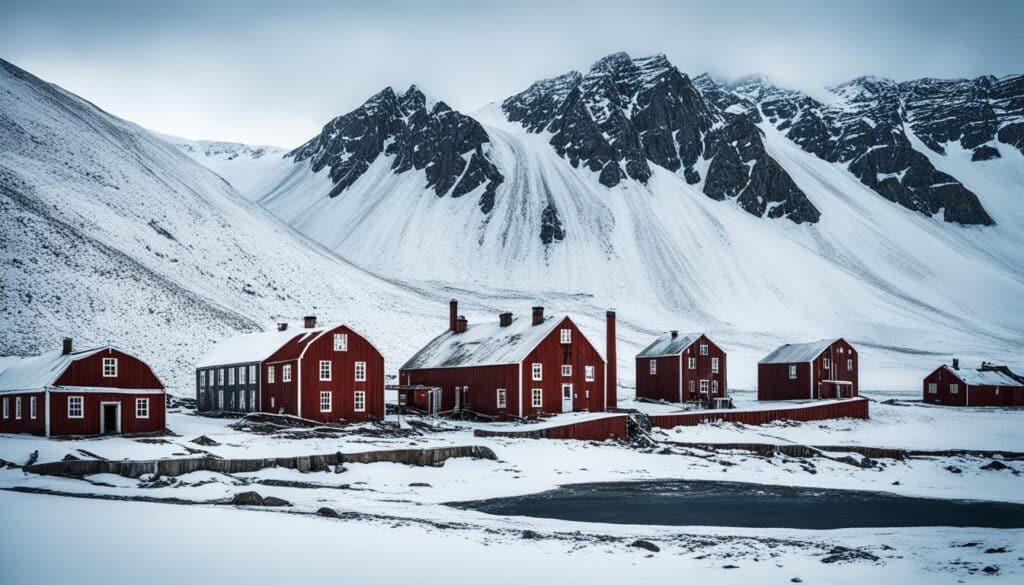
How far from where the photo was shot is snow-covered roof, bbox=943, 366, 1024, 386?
8406 centimetres

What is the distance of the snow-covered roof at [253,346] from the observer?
57866 millimetres

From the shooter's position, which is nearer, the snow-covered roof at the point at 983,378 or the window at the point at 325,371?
the window at the point at 325,371

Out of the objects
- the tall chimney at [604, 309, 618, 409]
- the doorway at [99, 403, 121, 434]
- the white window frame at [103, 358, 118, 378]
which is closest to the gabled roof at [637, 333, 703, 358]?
the tall chimney at [604, 309, 618, 409]


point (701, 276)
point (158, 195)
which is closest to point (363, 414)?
point (158, 195)

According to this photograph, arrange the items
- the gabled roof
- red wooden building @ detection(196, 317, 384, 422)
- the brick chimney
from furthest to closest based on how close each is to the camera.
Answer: the gabled roof → the brick chimney → red wooden building @ detection(196, 317, 384, 422)

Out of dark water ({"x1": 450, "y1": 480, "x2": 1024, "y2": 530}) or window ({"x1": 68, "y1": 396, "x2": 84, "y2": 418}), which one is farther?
window ({"x1": 68, "y1": 396, "x2": 84, "y2": 418})

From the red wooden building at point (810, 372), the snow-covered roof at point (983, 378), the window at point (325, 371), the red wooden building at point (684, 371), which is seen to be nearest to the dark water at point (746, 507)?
the window at point (325, 371)

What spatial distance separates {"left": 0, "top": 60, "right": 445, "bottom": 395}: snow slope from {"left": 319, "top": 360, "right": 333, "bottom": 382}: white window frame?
22802 millimetres

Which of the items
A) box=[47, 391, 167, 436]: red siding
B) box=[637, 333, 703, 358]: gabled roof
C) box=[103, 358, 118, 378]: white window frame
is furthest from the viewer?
box=[637, 333, 703, 358]: gabled roof

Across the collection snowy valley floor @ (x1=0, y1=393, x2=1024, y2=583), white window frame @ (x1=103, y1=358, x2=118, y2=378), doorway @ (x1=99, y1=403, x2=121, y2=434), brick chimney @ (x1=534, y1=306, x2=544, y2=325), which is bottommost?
snowy valley floor @ (x1=0, y1=393, x2=1024, y2=583)

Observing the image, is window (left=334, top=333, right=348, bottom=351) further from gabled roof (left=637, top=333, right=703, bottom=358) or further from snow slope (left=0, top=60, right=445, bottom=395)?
gabled roof (left=637, top=333, right=703, bottom=358)

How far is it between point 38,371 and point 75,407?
3.51 m

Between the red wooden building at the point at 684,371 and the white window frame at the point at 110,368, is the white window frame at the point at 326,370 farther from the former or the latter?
the red wooden building at the point at 684,371

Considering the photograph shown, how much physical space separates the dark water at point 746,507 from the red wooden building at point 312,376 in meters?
21.8
